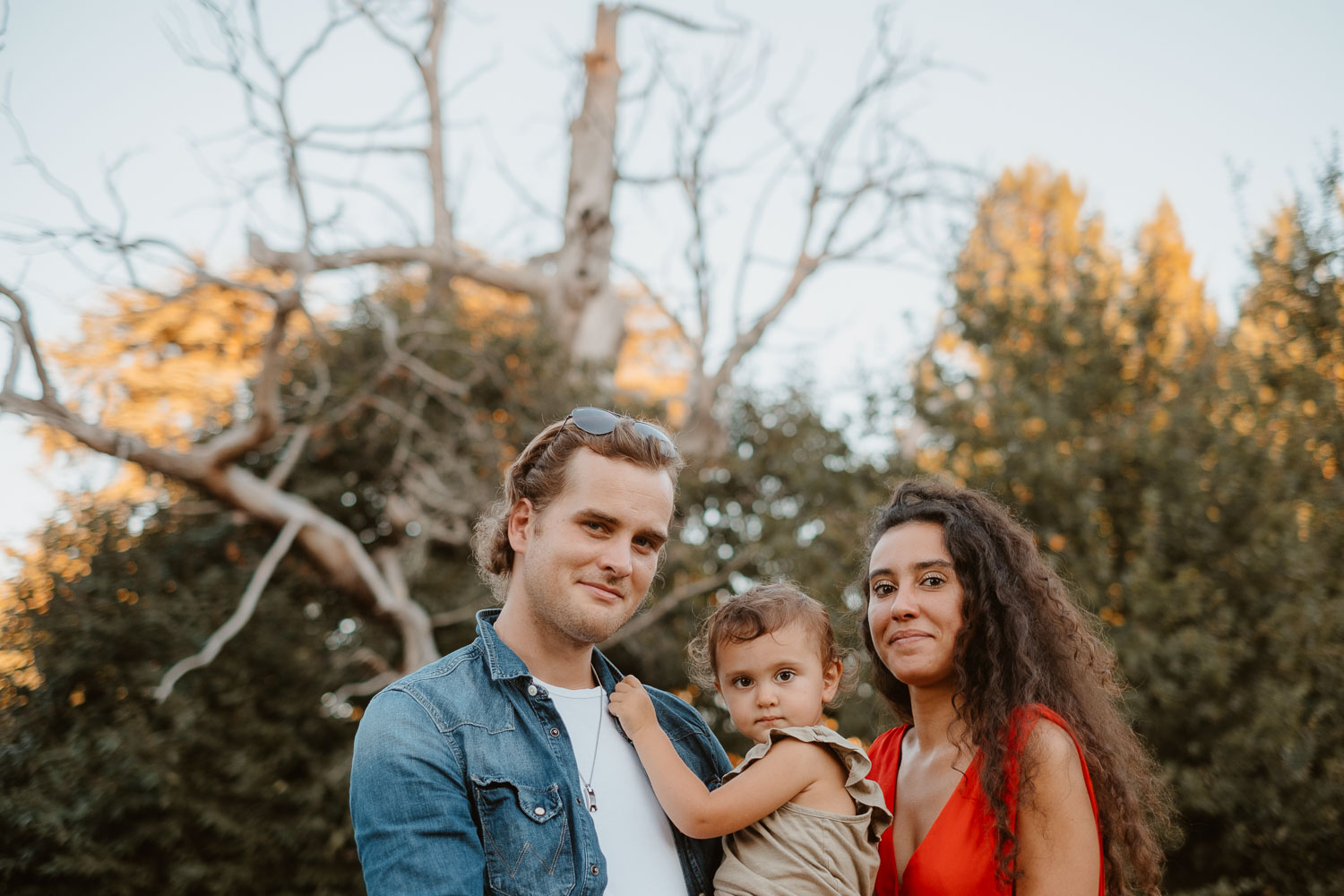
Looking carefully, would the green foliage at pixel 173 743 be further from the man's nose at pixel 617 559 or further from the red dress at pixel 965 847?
the red dress at pixel 965 847

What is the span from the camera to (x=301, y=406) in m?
7.37

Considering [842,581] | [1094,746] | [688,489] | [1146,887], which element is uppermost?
[688,489]

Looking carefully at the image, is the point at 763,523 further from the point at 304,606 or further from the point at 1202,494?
the point at 304,606

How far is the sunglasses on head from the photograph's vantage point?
7.97ft

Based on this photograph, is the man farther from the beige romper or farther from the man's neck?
the beige romper

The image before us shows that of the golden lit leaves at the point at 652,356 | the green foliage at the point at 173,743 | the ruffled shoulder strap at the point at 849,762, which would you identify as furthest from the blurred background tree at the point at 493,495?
the golden lit leaves at the point at 652,356

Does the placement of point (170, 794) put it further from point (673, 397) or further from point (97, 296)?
point (673, 397)

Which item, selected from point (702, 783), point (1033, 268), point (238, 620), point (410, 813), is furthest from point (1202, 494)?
point (238, 620)

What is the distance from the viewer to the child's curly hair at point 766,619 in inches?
102

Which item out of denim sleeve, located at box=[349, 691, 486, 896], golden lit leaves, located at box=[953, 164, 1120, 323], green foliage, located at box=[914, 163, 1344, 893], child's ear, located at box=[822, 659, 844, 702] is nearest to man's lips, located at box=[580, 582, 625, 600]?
denim sleeve, located at box=[349, 691, 486, 896]

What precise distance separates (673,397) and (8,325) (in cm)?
553

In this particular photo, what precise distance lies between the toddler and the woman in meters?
0.18

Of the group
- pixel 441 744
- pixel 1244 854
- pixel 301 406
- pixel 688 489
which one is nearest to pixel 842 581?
pixel 688 489

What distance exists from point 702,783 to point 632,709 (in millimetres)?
245
